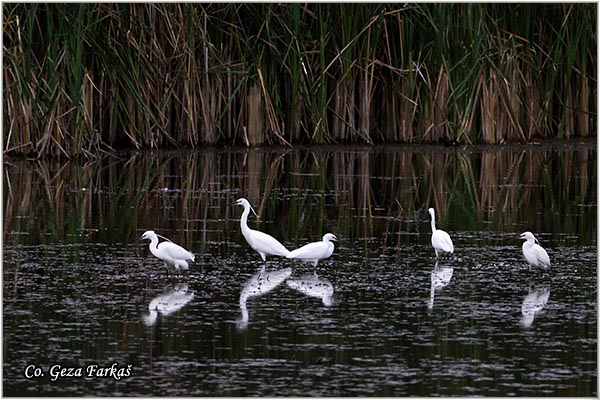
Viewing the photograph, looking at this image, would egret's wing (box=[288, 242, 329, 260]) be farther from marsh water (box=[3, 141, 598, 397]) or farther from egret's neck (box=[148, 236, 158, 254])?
egret's neck (box=[148, 236, 158, 254])

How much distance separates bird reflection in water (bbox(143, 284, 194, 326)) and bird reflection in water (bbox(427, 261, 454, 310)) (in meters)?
1.51

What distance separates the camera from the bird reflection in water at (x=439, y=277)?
27.1ft

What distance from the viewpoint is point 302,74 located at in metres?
17.0

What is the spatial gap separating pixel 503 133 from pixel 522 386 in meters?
12.8

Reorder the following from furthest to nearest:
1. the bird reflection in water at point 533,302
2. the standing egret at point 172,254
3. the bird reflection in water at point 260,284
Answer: the standing egret at point 172,254
the bird reflection in water at point 260,284
the bird reflection in water at point 533,302

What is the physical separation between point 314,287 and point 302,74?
8.91 m

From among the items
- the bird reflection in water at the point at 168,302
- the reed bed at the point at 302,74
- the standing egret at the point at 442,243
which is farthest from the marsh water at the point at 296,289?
the reed bed at the point at 302,74

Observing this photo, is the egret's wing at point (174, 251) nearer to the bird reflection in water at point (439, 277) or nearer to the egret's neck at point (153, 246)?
the egret's neck at point (153, 246)

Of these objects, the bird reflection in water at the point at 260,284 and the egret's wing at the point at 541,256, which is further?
the egret's wing at the point at 541,256

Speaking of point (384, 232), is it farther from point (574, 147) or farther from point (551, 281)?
point (574, 147)

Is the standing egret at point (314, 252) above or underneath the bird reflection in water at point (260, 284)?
above

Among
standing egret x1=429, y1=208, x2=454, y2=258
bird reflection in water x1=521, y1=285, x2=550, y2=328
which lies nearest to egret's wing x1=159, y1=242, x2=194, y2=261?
standing egret x1=429, y1=208, x2=454, y2=258

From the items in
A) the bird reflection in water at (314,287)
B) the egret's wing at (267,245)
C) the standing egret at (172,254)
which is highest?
the egret's wing at (267,245)

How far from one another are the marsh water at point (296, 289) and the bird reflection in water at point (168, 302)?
13 mm
